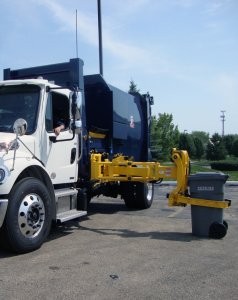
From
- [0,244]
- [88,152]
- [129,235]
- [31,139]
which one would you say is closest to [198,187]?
[129,235]

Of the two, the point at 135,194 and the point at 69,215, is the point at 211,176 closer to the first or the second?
the point at 69,215

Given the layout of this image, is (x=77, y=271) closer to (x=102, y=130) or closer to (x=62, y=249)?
(x=62, y=249)

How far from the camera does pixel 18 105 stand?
7.48 metres

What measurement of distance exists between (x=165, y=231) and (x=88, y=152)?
220cm

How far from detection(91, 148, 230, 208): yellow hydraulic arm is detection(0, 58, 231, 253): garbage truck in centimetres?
2

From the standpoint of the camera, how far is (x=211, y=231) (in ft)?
25.6

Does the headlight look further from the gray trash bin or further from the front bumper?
the gray trash bin

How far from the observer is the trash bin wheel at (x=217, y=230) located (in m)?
7.73

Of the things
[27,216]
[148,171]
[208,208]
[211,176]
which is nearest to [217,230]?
[208,208]

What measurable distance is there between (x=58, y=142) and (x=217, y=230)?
10.00 ft

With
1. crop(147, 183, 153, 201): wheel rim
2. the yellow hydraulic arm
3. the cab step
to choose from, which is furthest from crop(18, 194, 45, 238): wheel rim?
crop(147, 183, 153, 201): wheel rim

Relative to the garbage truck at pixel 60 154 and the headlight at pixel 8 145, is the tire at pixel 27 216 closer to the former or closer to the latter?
the garbage truck at pixel 60 154

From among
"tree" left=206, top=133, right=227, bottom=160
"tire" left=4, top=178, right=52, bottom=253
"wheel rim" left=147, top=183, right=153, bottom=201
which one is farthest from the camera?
"tree" left=206, top=133, right=227, bottom=160

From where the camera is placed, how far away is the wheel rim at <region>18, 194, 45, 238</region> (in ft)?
21.3
